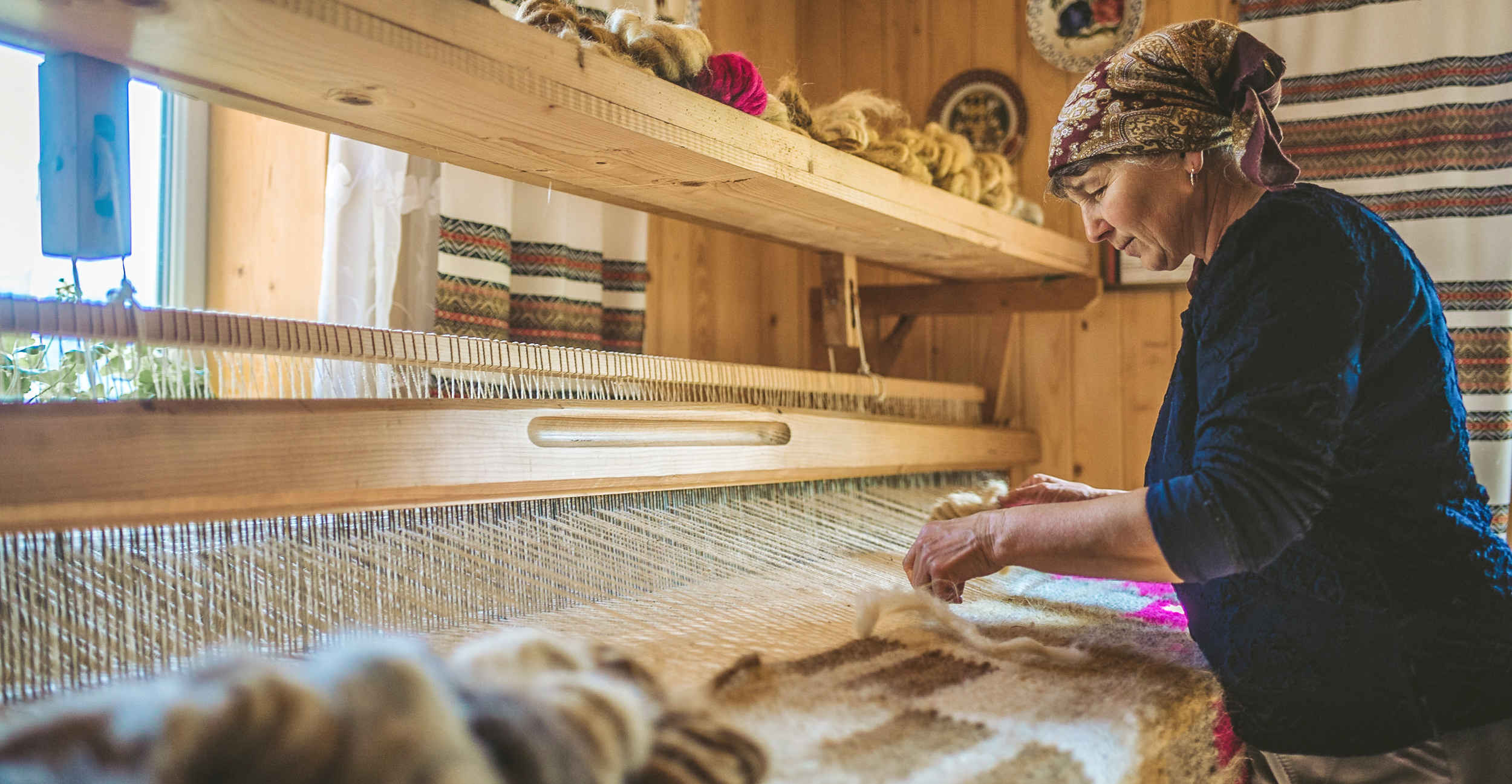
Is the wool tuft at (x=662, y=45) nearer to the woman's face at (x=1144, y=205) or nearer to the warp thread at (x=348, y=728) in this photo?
the woman's face at (x=1144, y=205)

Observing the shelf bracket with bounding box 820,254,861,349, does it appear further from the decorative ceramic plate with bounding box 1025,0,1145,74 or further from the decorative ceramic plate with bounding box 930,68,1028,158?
the decorative ceramic plate with bounding box 1025,0,1145,74

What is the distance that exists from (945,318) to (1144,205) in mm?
1758

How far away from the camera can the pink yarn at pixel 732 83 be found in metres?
1.23

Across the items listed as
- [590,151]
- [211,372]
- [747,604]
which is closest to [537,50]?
[590,151]

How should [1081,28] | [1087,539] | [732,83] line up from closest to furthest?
[1087,539]
[732,83]
[1081,28]

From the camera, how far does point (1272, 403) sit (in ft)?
2.81

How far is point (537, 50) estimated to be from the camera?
0.98 m

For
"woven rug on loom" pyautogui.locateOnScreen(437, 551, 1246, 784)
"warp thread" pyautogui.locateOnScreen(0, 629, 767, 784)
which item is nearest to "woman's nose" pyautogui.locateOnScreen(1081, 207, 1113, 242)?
"woven rug on loom" pyautogui.locateOnScreen(437, 551, 1246, 784)

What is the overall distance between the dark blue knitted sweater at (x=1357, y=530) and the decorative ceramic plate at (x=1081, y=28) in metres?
1.81

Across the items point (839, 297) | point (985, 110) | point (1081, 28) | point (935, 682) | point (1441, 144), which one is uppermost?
point (1081, 28)

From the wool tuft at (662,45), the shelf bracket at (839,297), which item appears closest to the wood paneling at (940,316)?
the shelf bracket at (839,297)

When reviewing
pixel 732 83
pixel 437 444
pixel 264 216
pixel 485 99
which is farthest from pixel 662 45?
pixel 264 216

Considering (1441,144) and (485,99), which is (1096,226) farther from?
(1441,144)

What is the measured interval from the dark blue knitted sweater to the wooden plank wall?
5.09 ft
